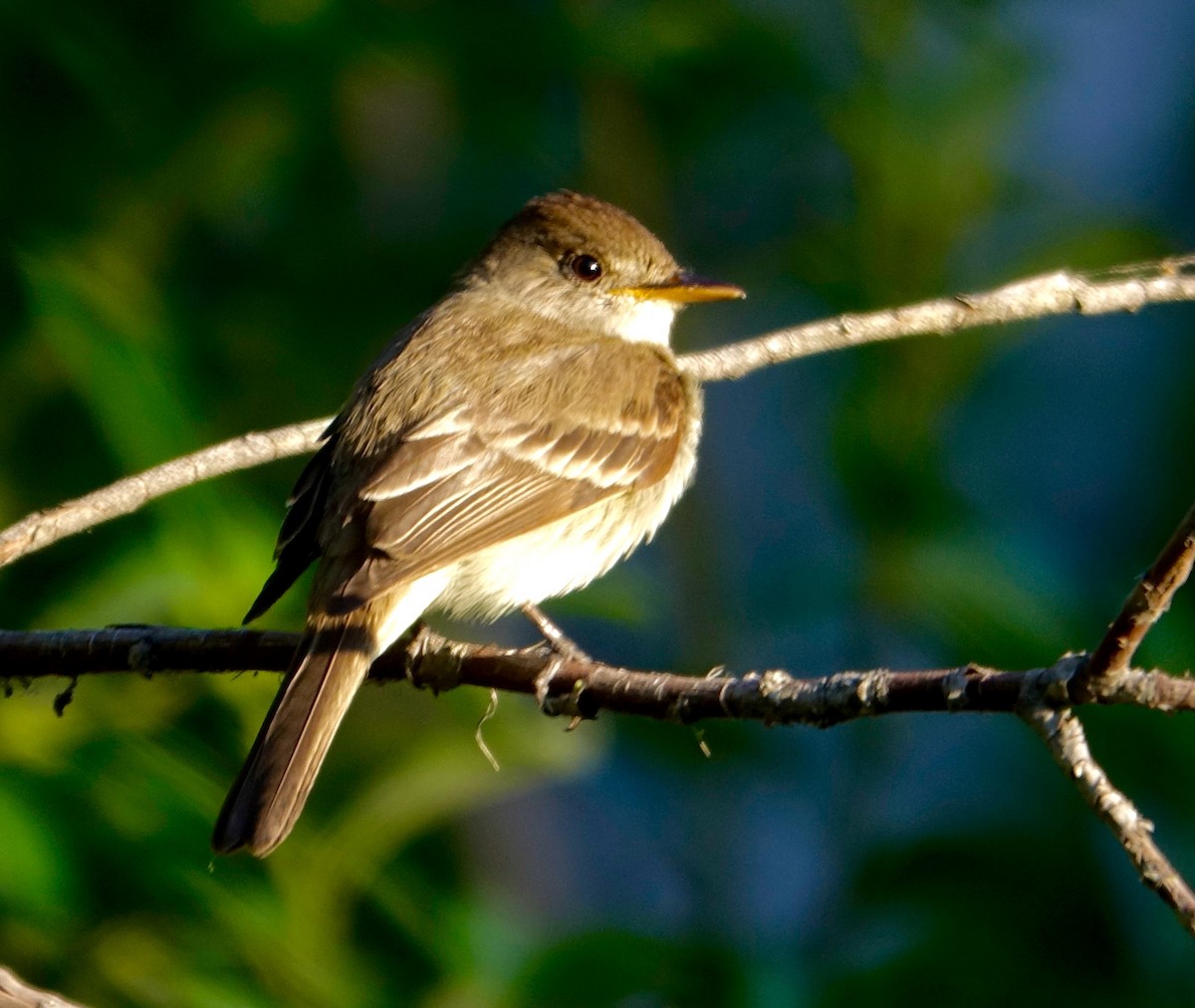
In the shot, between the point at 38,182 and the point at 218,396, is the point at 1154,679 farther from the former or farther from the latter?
the point at 38,182

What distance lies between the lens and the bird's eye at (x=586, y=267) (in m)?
5.11

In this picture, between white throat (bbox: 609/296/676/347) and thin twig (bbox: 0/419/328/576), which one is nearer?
thin twig (bbox: 0/419/328/576)

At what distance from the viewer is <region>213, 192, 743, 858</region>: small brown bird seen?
3605 millimetres

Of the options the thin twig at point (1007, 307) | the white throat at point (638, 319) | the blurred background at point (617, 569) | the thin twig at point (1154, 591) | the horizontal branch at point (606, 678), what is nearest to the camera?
the thin twig at point (1154, 591)

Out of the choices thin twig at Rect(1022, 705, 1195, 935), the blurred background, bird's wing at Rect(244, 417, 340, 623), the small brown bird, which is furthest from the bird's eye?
thin twig at Rect(1022, 705, 1195, 935)

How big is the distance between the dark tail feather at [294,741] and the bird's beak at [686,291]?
154 cm

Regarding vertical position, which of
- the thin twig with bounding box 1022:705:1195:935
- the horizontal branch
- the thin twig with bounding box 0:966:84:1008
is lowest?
the thin twig with bounding box 1022:705:1195:935

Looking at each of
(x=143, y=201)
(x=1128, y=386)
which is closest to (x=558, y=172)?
(x=143, y=201)

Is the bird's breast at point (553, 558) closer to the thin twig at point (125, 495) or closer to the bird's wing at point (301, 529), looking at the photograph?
the bird's wing at point (301, 529)

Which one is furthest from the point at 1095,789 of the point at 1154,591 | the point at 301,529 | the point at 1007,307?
the point at 301,529

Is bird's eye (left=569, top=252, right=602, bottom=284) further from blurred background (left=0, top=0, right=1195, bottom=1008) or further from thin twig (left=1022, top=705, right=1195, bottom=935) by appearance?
thin twig (left=1022, top=705, right=1195, bottom=935)

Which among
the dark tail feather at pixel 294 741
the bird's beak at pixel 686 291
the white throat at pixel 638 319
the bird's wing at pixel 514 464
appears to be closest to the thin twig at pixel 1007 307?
the bird's wing at pixel 514 464

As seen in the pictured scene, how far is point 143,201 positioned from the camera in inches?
195

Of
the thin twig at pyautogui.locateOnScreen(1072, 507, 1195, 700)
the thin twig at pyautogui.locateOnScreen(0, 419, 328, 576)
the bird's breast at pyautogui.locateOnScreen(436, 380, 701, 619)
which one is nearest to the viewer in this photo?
the thin twig at pyautogui.locateOnScreen(1072, 507, 1195, 700)
